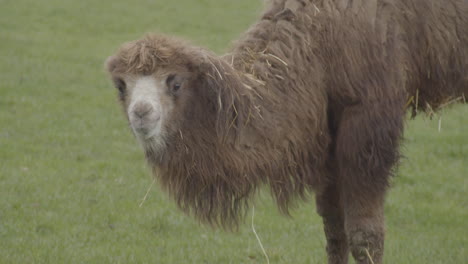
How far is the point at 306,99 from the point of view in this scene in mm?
5254

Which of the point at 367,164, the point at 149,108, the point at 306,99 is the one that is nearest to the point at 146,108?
the point at 149,108

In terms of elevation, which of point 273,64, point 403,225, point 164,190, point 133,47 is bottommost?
point 403,225

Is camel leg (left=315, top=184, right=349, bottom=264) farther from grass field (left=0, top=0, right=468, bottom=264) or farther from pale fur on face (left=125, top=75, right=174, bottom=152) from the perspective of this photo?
pale fur on face (left=125, top=75, right=174, bottom=152)

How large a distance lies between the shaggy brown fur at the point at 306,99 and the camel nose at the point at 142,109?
0.91ft

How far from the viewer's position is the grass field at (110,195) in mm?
7543

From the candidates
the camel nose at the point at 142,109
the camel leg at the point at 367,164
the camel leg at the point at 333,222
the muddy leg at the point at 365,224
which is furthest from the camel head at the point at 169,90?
the camel leg at the point at 333,222

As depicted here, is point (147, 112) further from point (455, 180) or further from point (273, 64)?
point (455, 180)

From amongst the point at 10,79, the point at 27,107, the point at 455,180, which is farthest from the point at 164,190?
the point at 10,79

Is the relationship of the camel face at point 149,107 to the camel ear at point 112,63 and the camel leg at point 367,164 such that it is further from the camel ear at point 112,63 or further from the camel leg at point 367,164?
the camel leg at point 367,164

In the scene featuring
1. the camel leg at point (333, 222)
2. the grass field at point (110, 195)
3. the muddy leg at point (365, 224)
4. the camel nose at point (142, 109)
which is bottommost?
the grass field at point (110, 195)

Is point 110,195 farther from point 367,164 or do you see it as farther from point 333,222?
point 367,164

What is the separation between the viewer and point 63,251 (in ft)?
24.3

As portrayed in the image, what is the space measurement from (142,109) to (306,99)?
1.36 metres

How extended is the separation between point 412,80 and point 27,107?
27.7ft
